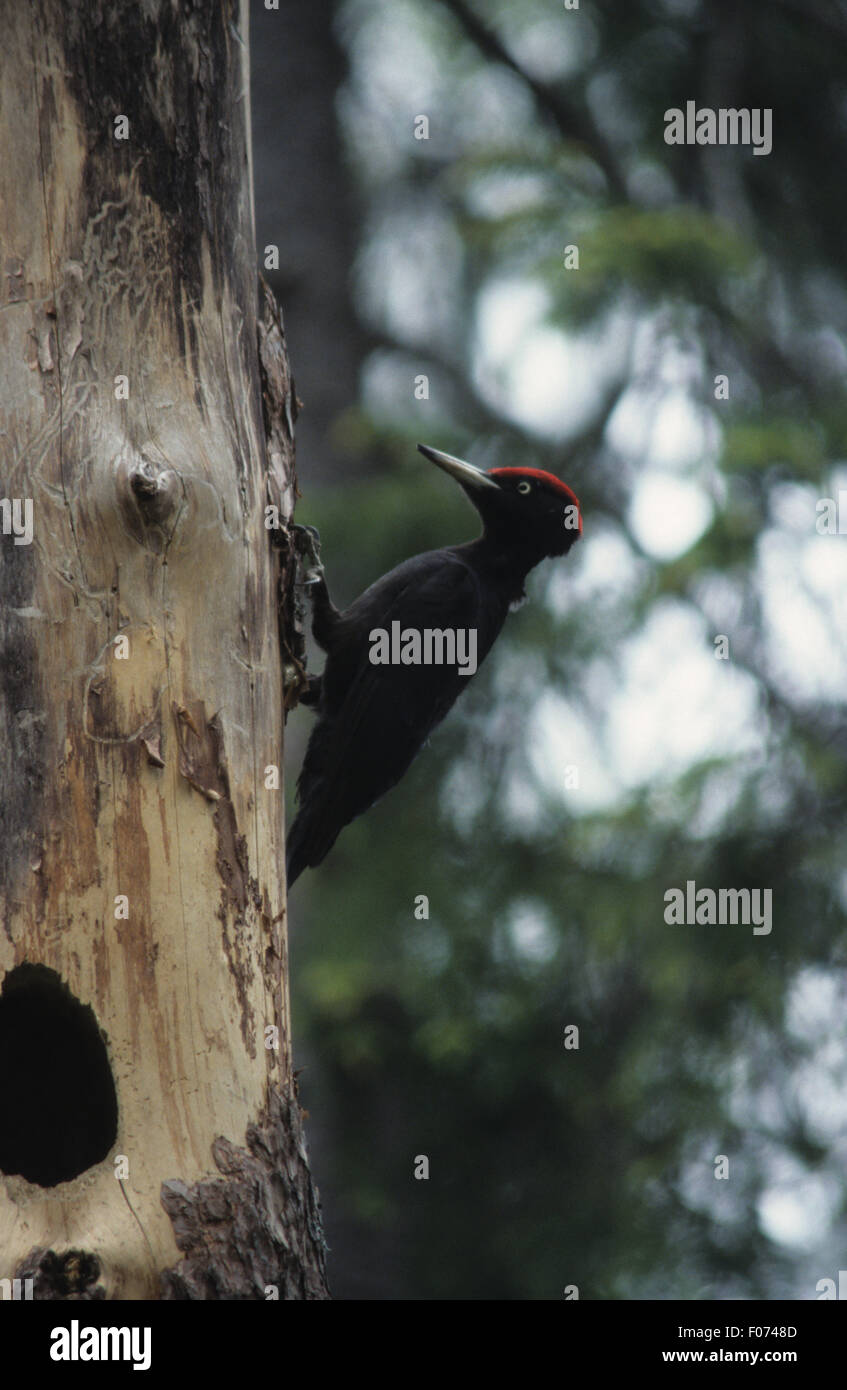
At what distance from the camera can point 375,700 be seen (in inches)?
161

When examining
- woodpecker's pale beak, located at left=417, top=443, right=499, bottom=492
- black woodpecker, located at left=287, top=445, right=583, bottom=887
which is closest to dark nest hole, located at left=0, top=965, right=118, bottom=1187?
black woodpecker, located at left=287, top=445, right=583, bottom=887

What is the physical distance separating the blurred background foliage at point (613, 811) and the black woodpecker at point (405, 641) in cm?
146

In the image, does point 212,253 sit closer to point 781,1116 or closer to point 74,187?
point 74,187

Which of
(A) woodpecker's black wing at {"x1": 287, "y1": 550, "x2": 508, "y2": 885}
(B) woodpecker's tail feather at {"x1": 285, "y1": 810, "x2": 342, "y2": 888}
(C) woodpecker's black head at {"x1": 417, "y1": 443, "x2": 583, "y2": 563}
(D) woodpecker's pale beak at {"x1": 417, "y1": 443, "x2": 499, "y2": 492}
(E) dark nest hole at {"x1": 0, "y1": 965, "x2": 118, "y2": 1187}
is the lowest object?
(E) dark nest hole at {"x1": 0, "y1": 965, "x2": 118, "y2": 1187}

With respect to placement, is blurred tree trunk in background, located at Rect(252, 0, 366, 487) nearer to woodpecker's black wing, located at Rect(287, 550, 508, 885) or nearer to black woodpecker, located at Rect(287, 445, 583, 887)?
black woodpecker, located at Rect(287, 445, 583, 887)

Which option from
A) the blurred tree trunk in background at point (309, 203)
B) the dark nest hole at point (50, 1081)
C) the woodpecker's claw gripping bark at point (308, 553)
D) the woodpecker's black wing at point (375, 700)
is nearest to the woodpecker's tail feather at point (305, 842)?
the woodpecker's black wing at point (375, 700)

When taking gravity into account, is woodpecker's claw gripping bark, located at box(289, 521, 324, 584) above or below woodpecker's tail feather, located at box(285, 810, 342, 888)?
above

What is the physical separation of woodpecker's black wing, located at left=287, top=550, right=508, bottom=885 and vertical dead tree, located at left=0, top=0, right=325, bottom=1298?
1.03 m

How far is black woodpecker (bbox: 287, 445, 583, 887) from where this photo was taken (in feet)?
13.1

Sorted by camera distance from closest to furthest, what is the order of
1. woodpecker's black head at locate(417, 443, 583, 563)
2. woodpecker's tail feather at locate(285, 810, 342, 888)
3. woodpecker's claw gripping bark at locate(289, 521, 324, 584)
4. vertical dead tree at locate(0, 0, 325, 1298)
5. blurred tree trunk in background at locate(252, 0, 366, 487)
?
vertical dead tree at locate(0, 0, 325, 1298) → woodpecker's claw gripping bark at locate(289, 521, 324, 584) → woodpecker's tail feather at locate(285, 810, 342, 888) → woodpecker's black head at locate(417, 443, 583, 563) → blurred tree trunk in background at locate(252, 0, 366, 487)

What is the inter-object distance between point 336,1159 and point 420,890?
1.41m

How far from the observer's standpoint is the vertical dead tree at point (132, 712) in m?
2.54

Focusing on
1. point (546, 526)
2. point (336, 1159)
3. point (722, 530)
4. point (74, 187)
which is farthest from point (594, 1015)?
point (74, 187)

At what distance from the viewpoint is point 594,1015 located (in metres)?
6.57
